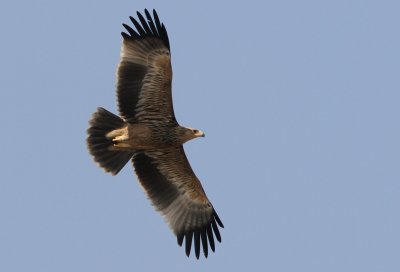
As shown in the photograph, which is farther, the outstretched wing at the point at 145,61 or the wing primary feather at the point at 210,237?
the wing primary feather at the point at 210,237

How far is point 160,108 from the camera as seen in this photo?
1584cm

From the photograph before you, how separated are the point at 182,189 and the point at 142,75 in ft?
7.55

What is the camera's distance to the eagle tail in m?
16.0

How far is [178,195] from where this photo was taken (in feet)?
54.6

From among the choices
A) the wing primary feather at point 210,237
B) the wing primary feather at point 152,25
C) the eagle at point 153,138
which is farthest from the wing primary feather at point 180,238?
the wing primary feather at point 152,25

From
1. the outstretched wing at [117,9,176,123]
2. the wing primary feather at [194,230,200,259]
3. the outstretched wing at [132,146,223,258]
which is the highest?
the outstretched wing at [117,9,176,123]

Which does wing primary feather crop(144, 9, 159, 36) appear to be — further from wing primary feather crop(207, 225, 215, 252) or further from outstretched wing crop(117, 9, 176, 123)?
wing primary feather crop(207, 225, 215, 252)

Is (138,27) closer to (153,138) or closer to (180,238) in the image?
(153,138)

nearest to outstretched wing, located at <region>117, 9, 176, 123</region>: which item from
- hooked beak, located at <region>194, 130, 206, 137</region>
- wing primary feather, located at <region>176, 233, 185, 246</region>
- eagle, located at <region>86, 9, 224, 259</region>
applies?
eagle, located at <region>86, 9, 224, 259</region>

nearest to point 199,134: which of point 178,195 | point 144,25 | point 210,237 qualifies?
point 178,195

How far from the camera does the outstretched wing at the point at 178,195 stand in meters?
16.4

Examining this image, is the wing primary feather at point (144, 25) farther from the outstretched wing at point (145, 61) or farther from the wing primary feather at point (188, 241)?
the wing primary feather at point (188, 241)

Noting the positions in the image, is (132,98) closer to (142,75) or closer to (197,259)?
(142,75)

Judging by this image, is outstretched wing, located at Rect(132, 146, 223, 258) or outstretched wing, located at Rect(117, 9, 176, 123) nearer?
outstretched wing, located at Rect(117, 9, 176, 123)
